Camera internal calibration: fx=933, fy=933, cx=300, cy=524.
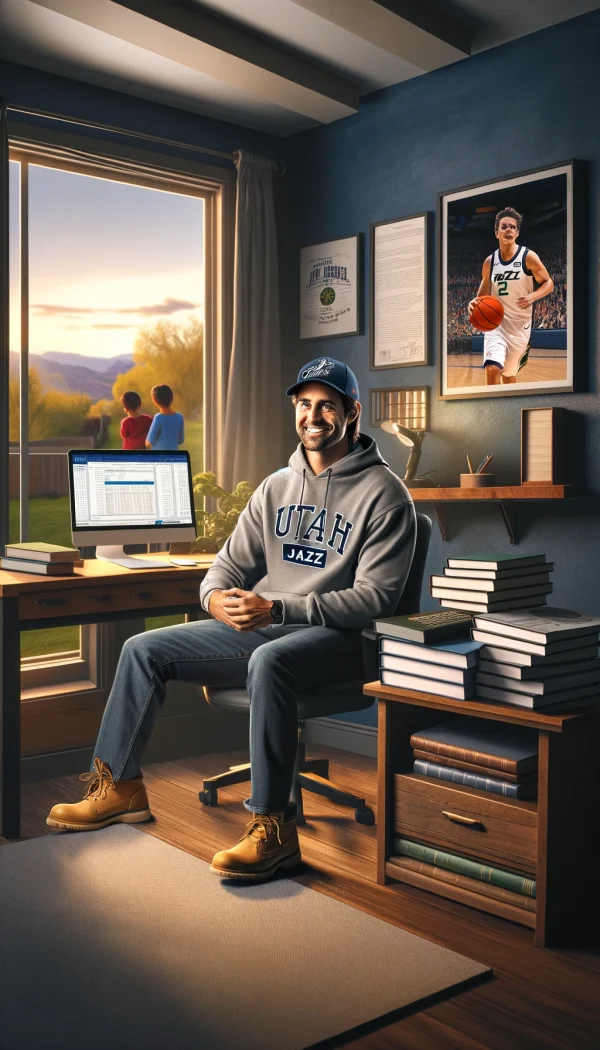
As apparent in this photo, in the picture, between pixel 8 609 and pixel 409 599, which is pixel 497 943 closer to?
pixel 409 599

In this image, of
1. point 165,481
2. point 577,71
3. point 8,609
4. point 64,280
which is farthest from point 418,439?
point 64,280

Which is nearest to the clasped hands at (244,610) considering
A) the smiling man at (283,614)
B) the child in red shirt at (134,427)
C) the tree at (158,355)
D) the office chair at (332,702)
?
the smiling man at (283,614)

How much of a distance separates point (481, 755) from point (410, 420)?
1.70 metres

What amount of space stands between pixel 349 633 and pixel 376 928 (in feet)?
2.68

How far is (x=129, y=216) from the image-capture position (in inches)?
345

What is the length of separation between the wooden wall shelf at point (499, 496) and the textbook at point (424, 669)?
3.03ft

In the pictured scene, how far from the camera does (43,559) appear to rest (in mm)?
2920

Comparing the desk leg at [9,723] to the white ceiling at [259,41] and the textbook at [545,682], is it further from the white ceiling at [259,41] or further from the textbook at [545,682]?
the white ceiling at [259,41]

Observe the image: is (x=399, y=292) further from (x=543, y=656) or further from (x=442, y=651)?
(x=543, y=656)

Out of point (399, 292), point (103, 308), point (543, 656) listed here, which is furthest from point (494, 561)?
point (103, 308)

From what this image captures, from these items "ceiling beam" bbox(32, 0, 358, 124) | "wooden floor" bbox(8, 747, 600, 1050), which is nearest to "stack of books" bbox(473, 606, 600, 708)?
"wooden floor" bbox(8, 747, 600, 1050)

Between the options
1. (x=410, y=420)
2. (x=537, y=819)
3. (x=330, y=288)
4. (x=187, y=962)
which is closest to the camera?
(x=187, y=962)

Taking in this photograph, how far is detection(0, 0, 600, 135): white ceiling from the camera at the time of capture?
2.99 m

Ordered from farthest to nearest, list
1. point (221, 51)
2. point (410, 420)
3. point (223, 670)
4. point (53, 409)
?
point (53, 409)
point (410, 420)
point (221, 51)
point (223, 670)
